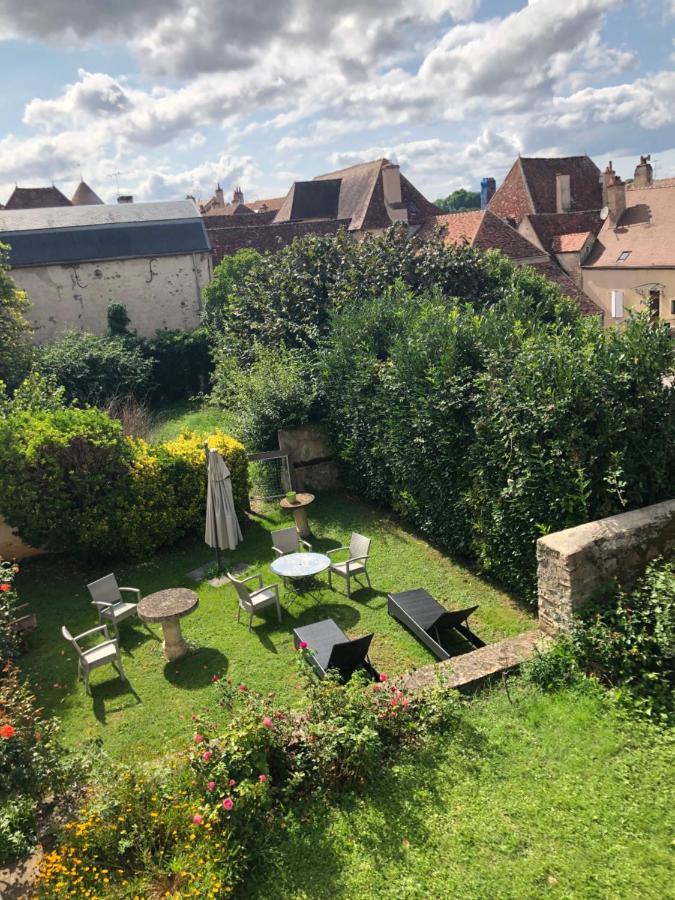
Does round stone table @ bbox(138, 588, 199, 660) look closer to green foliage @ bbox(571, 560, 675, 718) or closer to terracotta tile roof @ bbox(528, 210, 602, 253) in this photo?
green foliage @ bbox(571, 560, 675, 718)

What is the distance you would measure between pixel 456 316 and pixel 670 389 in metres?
3.74

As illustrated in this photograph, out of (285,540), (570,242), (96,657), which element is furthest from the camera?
(570,242)

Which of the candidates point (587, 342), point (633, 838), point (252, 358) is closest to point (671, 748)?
point (633, 838)

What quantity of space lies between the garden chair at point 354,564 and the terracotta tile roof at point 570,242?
29491mm

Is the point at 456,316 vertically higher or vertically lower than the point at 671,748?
higher

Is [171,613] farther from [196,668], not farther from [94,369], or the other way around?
[94,369]

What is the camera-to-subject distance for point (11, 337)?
17.9 m

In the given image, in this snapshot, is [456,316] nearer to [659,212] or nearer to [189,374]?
[189,374]

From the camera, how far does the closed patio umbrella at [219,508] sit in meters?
9.21

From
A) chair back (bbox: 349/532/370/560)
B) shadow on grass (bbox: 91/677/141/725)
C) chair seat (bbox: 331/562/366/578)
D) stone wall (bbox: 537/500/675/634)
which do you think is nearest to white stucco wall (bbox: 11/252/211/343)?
chair back (bbox: 349/532/370/560)

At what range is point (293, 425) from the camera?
13.2 meters

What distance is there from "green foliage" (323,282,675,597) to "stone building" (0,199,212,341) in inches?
714

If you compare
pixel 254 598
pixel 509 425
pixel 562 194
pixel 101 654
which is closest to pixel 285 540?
pixel 254 598

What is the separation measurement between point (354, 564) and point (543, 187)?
3597 centimetres
